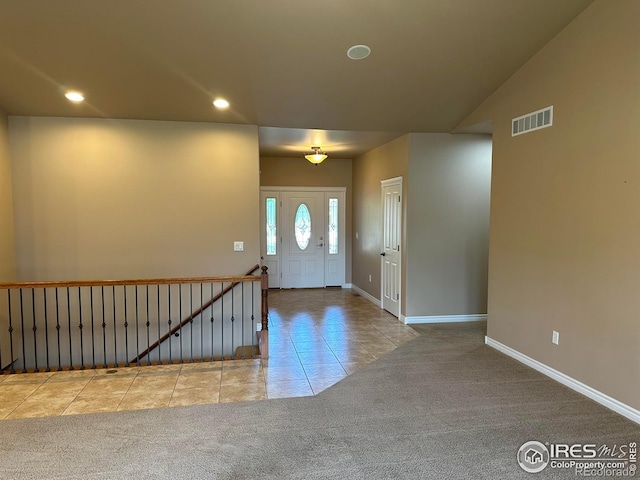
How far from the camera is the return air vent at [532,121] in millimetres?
3859

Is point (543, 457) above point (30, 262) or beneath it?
beneath

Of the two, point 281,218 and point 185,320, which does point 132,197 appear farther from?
point 281,218

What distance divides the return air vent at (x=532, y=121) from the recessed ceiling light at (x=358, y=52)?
67.9 inches

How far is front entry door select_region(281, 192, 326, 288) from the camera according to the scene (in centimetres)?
860

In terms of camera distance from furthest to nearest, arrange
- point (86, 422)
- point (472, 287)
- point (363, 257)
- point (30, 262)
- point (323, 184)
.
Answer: point (323, 184) < point (363, 257) < point (472, 287) < point (30, 262) < point (86, 422)

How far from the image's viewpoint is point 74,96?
4461 millimetres

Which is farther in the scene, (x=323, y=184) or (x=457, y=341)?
(x=323, y=184)

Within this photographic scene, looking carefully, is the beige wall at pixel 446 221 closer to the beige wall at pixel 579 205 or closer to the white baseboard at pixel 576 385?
the beige wall at pixel 579 205

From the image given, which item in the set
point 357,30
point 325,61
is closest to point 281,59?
point 325,61

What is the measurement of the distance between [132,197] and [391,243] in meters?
3.70

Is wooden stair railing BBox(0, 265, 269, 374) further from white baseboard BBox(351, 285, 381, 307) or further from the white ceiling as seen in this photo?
white baseboard BBox(351, 285, 381, 307)

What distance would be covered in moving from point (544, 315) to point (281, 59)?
3.52 m

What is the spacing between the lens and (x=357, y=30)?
140 inches

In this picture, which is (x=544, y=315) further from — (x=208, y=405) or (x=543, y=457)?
(x=208, y=405)
